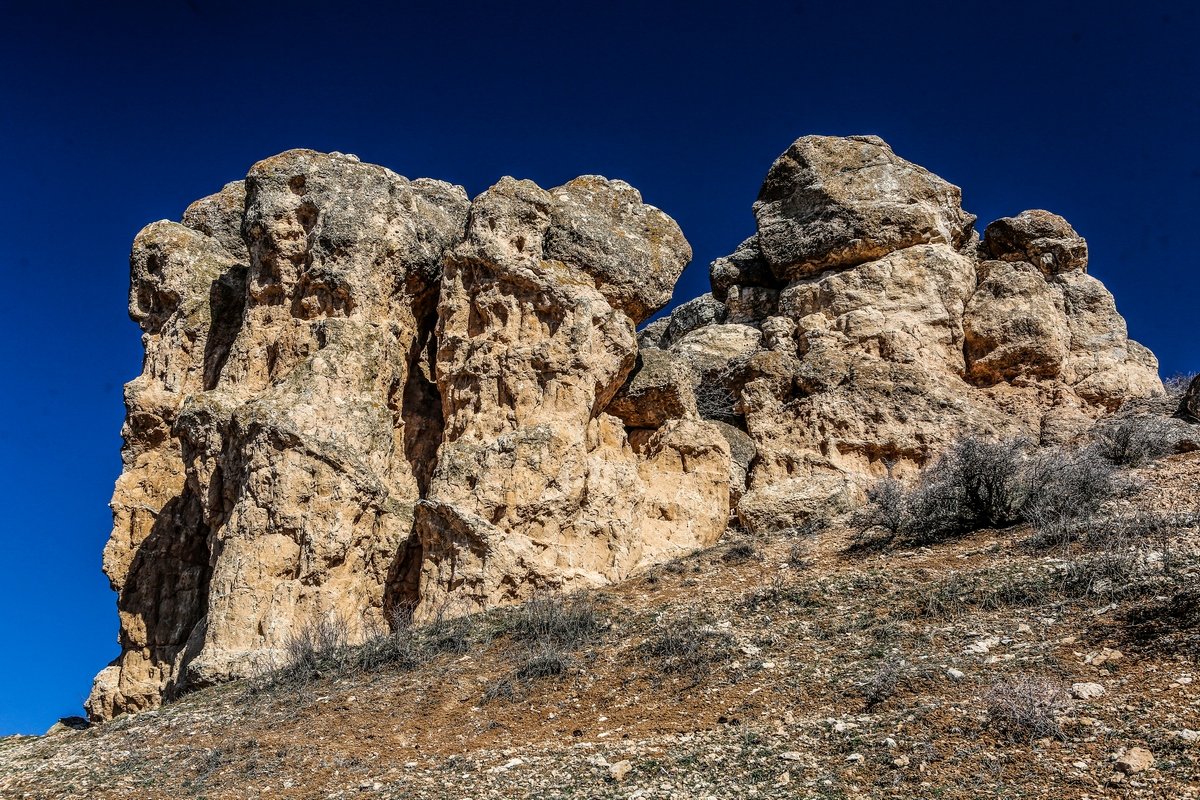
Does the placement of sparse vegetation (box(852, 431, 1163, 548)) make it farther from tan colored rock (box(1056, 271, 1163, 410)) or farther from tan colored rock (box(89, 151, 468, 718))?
tan colored rock (box(89, 151, 468, 718))

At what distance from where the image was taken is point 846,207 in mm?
18922

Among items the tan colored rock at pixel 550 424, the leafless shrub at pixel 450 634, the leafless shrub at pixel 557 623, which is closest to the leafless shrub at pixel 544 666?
the leafless shrub at pixel 557 623

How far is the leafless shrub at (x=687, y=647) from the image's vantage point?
27.9ft

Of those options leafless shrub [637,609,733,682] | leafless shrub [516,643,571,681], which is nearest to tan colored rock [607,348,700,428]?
leafless shrub [637,609,733,682]

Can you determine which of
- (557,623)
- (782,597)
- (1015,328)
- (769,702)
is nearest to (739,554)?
(782,597)

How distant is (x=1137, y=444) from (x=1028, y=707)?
28.3 feet

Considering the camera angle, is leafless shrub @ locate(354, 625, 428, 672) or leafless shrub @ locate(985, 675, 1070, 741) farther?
leafless shrub @ locate(354, 625, 428, 672)

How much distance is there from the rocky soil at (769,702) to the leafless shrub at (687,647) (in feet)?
0.10

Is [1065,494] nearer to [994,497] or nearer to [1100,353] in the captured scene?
[994,497]

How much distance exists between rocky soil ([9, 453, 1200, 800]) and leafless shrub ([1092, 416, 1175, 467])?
2098mm

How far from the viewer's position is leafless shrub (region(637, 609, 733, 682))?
8.52 m

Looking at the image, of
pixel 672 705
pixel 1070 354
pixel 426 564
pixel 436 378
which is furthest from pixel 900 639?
pixel 1070 354

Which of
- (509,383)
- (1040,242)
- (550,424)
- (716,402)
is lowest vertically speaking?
(550,424)

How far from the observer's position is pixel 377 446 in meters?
14.5
